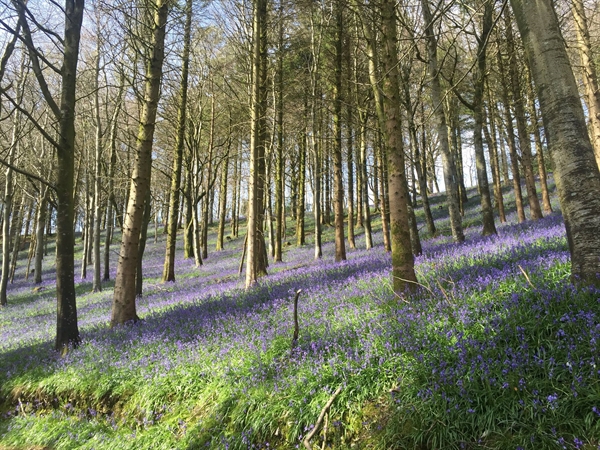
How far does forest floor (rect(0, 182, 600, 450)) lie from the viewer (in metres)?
2.90

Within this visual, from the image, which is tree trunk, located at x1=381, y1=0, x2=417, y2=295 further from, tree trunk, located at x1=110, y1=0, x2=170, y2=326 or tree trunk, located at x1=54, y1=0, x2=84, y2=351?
tree trunk, located at x1=54, y1=0, x2=84, y2=351

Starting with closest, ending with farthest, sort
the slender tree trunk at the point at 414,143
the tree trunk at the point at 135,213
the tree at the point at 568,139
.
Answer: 1. the tree at the point at 568,139
2. the tree trunk at the point at 135,213
3. the slender tree trunk at the point at 414,143

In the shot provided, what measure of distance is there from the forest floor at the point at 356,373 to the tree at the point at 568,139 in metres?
0.48

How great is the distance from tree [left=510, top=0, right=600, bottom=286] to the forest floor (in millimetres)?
482

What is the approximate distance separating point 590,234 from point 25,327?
13953mm

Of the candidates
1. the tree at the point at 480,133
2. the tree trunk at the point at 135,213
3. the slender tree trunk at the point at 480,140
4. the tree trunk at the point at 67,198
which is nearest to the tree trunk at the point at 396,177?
the tree trunk at the point at 135,213

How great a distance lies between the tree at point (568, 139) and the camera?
11.5 feet

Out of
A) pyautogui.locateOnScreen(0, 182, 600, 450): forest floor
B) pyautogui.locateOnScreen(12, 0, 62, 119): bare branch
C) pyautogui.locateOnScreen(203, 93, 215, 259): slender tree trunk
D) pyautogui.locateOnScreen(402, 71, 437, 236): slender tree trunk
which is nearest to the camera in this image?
pyautogui.locateOnScreen(0, 182, 600, 450): forest floor

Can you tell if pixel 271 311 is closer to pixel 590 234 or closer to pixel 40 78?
pixel 590 234

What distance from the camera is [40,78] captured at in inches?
295

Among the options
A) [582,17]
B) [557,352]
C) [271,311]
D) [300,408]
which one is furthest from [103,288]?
[582,17]

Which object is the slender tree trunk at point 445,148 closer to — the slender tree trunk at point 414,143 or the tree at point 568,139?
the slender tree trunk at point 414,143

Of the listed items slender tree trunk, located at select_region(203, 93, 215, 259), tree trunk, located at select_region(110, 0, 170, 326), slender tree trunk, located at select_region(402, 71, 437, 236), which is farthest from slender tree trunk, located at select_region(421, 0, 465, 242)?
slender tree trunk, located at select_region(203, 93, 215, 259)

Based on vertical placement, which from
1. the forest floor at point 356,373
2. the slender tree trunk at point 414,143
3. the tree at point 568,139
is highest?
the slender tree trunk at point 414,143
